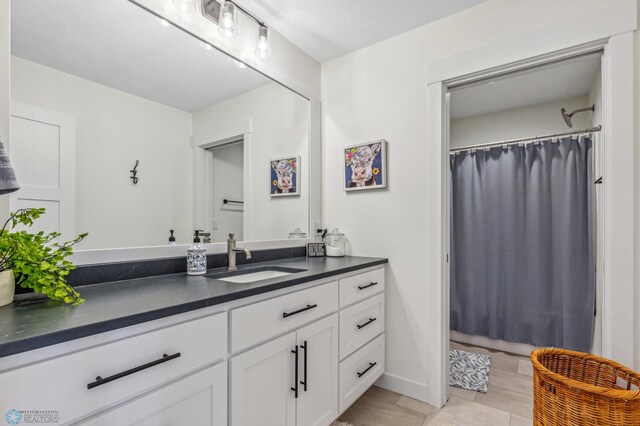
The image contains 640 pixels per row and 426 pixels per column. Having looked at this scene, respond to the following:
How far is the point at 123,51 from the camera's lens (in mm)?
1413

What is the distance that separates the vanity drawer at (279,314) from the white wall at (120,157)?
2.14ft

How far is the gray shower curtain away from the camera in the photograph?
8.05ft

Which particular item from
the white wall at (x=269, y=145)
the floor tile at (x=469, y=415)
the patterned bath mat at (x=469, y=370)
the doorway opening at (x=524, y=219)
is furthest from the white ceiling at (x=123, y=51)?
the patterned bath mat at (x=469, y=370)

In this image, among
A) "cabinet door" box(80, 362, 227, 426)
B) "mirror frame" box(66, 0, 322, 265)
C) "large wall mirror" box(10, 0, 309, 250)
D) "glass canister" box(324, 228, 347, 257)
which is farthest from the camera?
"glass canister" box(324, 228, 347, 257)

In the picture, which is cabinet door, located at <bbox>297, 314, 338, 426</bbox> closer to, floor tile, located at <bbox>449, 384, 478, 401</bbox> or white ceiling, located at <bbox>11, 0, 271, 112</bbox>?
floor tile, located at <bbox>449, 384, 478, 401</bbox>

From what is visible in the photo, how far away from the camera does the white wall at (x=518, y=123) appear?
2.77 metres

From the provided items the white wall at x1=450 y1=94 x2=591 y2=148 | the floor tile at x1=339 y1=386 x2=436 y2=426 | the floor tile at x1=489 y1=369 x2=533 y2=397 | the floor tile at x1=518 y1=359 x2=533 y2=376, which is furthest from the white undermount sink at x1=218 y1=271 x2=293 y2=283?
the white wall at x1=450 y1=94 x2=591 y2=148

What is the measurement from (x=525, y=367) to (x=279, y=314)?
2250mm

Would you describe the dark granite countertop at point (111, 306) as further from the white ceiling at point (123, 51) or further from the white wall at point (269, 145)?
the white ceiling at point (123, 51)

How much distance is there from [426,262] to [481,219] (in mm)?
1249

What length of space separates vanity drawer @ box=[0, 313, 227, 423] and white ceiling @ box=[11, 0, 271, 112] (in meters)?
1.09

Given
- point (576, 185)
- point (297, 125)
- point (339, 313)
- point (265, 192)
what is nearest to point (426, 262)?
point (339, 313)

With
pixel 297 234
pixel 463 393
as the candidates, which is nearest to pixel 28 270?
pixel 297 234

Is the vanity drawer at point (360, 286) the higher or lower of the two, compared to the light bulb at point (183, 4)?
lower
